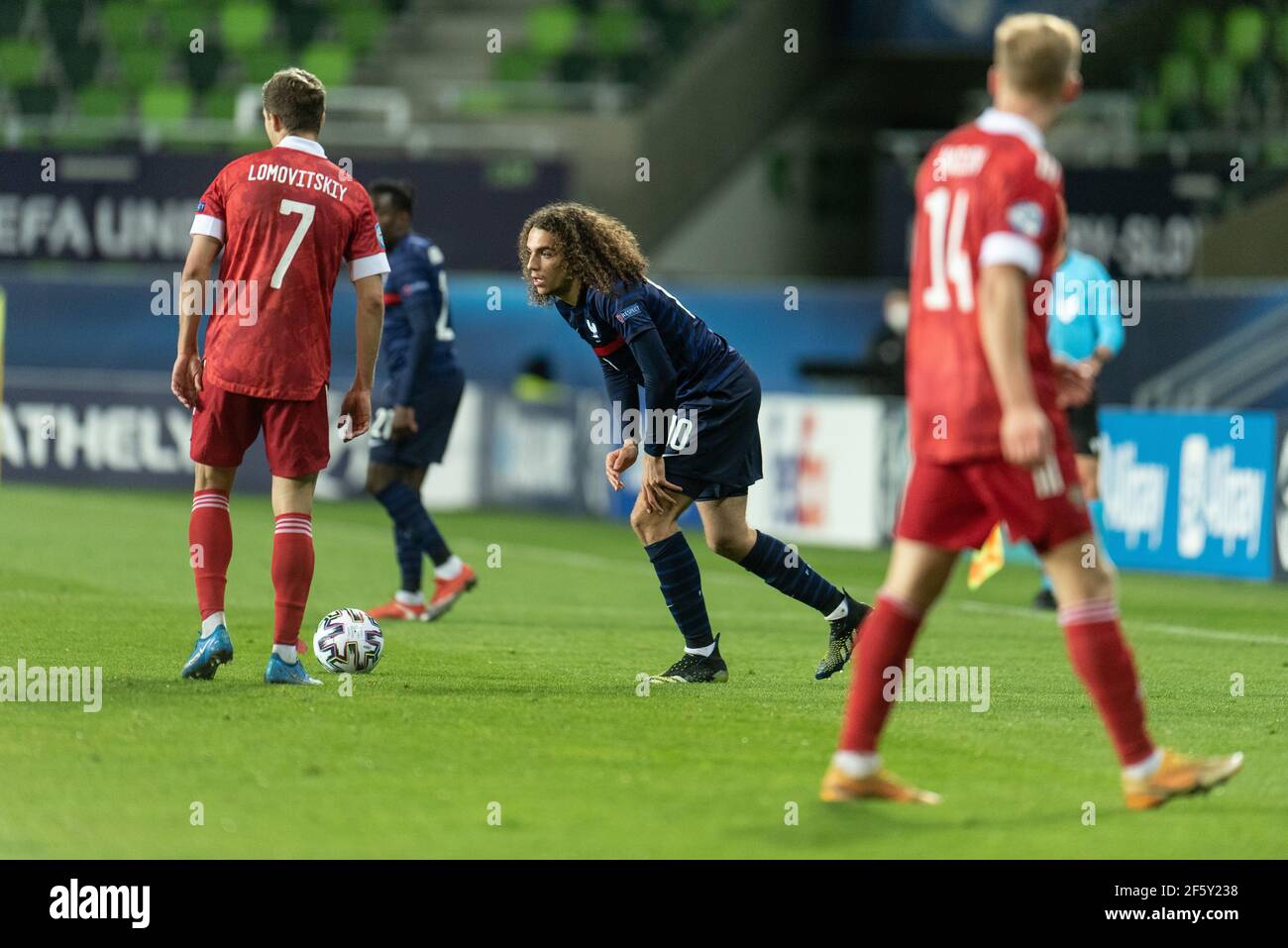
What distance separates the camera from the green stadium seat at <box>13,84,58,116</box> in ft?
85.9

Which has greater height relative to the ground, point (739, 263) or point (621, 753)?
point (739, 263)

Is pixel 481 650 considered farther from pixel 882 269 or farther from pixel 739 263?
pixel 739 263

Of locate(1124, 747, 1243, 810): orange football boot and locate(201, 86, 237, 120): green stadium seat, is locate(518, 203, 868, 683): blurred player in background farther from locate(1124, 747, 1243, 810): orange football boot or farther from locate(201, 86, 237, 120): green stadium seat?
locate(201, 86, 237, 120): green stadium seat

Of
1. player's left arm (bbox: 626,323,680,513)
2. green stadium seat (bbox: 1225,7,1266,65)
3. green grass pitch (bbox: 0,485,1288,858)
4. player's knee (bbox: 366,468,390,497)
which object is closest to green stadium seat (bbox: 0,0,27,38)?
green stadium seat (bbox: 1225,7,1266,65)

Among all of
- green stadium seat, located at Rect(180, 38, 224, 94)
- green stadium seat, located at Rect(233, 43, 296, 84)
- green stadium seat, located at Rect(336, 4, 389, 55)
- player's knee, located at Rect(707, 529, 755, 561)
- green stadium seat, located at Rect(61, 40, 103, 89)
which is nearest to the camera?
player's knee, located at Rect(707, 529, 755, 561)

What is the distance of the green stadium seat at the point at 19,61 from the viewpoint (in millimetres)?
26609

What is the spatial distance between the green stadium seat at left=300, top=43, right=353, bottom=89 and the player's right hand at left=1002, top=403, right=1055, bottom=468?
72.3 ft

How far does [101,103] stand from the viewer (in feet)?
86.7

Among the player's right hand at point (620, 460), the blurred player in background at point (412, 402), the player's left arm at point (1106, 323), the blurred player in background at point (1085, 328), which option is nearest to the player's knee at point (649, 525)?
the player's right hand at point (620, 460)

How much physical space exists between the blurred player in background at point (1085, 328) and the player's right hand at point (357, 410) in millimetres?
5520
